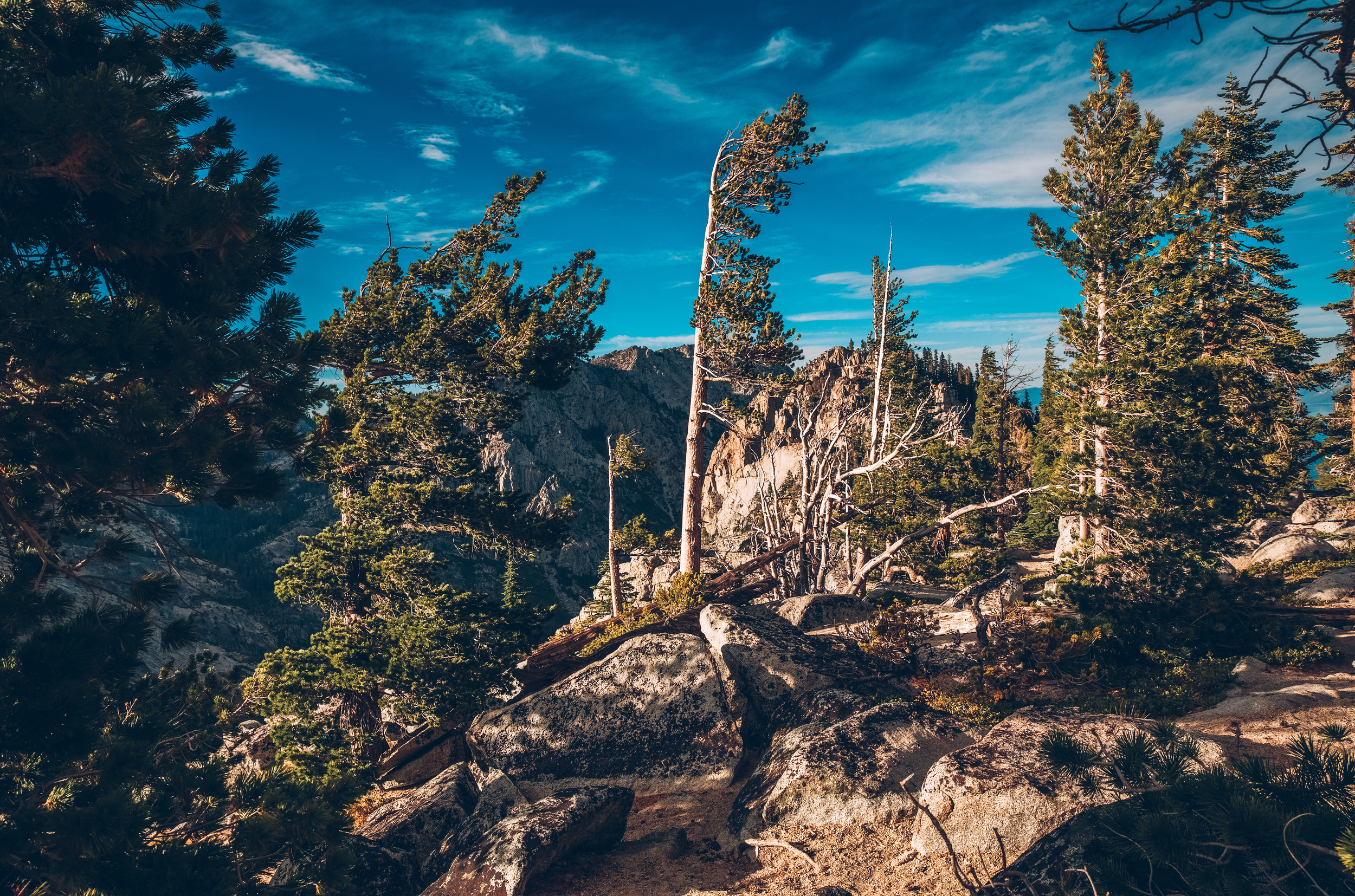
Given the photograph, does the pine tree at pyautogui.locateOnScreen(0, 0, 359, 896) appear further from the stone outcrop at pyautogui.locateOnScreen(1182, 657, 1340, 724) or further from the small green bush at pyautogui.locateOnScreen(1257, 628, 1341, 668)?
the small green bush at pyautogui.locateOnScreen(1257, 628, 1341, 668)

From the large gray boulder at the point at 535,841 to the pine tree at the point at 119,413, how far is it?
2686 mm

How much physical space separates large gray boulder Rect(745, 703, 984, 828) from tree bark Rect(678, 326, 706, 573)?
10.0 m

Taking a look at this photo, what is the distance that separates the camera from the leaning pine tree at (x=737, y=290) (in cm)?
1888

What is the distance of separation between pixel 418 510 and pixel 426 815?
6.07 metres

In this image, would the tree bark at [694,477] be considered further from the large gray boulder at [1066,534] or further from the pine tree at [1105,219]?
the large gray boulder at [1066,534]

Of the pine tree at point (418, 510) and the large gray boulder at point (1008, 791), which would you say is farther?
the pine tree at point (418, 510)

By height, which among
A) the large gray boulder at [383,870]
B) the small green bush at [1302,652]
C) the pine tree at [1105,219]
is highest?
the pine tree at [1105,219]

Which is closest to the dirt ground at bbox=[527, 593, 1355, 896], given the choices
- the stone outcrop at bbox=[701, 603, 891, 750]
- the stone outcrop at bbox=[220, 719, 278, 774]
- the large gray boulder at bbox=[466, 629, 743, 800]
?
the large gray boulder at bbox=[466, 629, 743, 800]

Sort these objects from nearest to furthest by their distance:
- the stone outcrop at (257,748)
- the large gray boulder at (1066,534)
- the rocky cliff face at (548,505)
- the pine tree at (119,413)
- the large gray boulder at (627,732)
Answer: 1. the pine tree at (119,413)
2. the large gray boulder at (627,732)
3. the stone outcrop at (257,748)
4. the large gray boulder at (1066,534)
5. the rocky cliff face at (548,505)

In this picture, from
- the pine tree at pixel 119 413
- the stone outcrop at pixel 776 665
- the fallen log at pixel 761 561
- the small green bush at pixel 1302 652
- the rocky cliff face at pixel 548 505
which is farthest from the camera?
the rocky cliff face at pixel 548 505

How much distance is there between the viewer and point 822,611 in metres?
17.0

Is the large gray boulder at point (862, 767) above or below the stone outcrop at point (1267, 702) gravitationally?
below

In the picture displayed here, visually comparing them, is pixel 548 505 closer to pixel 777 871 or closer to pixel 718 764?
pixel 718 764

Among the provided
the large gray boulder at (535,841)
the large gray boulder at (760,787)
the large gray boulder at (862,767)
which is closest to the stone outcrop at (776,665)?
the large gray boulder at (760,787)
